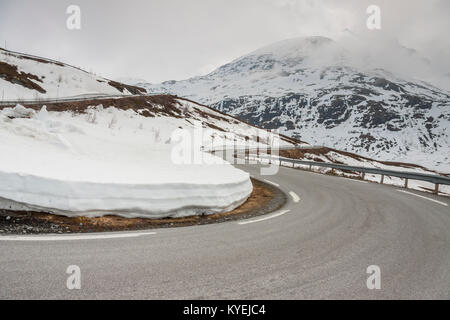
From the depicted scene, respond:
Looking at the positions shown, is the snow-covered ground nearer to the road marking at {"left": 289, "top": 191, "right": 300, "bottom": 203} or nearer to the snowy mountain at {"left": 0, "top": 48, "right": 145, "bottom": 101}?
the road marking at {"left": 289, "top": 191, "right": 300, "bottom": 203}

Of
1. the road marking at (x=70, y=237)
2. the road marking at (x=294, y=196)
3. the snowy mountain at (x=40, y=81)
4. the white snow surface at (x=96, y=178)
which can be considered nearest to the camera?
the road marking at (x=70, y=237)

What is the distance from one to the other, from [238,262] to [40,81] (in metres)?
52.2

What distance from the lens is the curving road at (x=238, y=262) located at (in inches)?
111

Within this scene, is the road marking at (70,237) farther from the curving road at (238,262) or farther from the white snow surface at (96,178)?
the white snow surface at (96,178)

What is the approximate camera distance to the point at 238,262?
11.7 ft

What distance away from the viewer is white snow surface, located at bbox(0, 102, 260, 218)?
5078 mm

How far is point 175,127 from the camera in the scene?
40.1 meters

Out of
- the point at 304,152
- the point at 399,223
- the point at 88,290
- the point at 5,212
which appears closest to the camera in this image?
the point at 88,290

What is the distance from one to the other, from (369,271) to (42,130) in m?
9.59

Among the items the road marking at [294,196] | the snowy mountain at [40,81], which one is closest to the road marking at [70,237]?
the road marking at [294,196]

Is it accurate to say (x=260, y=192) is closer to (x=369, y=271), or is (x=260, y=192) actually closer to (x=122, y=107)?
(x=369, y=271)

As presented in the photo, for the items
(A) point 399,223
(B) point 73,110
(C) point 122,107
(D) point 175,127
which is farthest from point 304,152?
(A) point 399,223

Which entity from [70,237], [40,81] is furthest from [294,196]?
[40,81]

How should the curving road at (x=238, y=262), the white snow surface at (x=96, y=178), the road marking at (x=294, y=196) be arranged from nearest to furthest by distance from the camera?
the curving road at (x=238, y=262)
the white snow surface at (x=96, y=178)
the road marking at (x=294, y=196)
